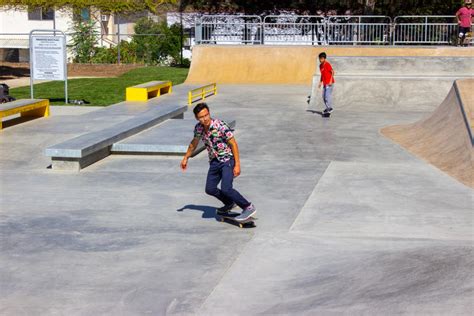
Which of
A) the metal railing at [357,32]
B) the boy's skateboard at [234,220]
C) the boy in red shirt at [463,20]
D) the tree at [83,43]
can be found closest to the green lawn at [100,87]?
the tree at [83,43]

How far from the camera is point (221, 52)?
108ft

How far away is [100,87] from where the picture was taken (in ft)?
97.1

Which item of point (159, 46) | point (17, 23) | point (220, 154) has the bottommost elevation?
point (220, 154)

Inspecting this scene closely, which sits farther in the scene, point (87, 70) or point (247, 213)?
point (87, 70)

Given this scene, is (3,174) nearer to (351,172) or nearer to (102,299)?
(351,172)

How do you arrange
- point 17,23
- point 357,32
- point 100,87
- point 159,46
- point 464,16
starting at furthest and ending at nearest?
point 17,23, point 159,46, point 357,32, point 464,16, point 100,87

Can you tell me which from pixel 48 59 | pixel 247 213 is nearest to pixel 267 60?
pixel 48 59

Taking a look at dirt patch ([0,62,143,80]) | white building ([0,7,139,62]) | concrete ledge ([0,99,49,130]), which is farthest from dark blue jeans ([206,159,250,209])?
white building ([0,7,139,62])

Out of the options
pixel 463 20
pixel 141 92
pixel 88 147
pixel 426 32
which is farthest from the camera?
pixel 426 32

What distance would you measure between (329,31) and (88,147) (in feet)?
74.5

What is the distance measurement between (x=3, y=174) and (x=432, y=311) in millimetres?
8689

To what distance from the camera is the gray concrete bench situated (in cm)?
1317

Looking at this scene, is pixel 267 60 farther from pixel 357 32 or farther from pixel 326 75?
pixel 326 75

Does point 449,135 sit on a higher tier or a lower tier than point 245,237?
higher
